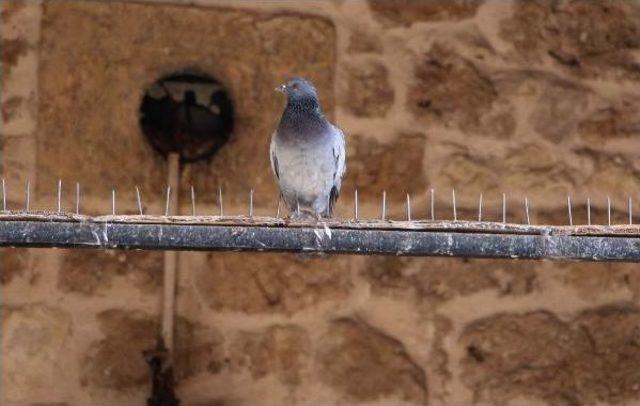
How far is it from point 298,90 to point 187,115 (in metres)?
0.38

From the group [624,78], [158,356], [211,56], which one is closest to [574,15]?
[624,78]

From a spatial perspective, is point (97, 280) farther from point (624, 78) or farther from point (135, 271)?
point (624, 78)

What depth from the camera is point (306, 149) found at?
310 centimetres

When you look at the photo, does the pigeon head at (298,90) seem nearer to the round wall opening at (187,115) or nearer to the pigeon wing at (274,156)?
the pigeon wing at (274,156)

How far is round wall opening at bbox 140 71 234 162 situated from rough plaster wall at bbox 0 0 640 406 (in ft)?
0.20

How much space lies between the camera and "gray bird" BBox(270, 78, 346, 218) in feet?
10.1

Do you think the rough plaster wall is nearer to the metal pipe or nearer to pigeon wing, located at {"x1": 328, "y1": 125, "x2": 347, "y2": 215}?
pigeon wing, located at {"x1": 328, "y1": 125, "x2": 347, "y2": 215}

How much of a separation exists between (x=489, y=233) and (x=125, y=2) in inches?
65.6

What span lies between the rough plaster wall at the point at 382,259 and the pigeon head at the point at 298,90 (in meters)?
0.41

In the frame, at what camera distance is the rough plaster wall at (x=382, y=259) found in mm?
3402

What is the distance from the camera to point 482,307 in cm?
350

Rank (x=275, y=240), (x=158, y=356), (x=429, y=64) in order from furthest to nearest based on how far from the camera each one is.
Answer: (x=429, y=64) → (x=158, y=356) → (x=275, y=240)

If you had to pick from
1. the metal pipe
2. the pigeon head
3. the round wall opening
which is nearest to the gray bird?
the pigeon head

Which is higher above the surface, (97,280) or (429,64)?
(429,64)
